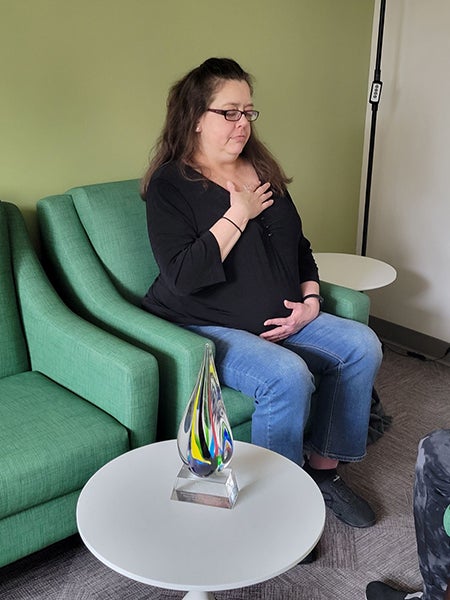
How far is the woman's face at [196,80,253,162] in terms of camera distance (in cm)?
195

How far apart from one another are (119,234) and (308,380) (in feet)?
2.56

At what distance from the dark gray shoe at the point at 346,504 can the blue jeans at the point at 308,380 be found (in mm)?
81

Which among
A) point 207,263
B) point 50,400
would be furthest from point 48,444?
point 207,263

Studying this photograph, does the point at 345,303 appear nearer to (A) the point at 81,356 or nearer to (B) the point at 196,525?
(A) the point at 81,356

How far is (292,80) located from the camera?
281 centimetres

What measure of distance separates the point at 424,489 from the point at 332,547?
494mm

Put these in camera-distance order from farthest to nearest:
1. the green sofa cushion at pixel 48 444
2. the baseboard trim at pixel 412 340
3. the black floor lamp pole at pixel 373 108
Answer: the baseboard trim at pixel 412 340 → the black floor lamp pole at pixel 373 108 → the green sofa cushion at pixel 48 444

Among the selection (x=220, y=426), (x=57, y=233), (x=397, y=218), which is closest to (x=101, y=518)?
(x=220, y=426)

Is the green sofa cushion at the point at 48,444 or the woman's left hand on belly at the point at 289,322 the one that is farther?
the woman's left hand on belly at the point at 289,322

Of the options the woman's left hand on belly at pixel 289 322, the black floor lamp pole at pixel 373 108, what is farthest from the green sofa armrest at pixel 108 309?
the black floor lamp pole at pixel 373 108

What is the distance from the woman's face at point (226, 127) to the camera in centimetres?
195

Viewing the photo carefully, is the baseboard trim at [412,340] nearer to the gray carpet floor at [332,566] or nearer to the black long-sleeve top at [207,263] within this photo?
the gray carpet floor at [332,566]

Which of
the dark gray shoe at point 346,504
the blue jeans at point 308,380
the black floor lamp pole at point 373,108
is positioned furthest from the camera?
the black floor lamp pole at point 373,108

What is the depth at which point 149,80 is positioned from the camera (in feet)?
7.83
